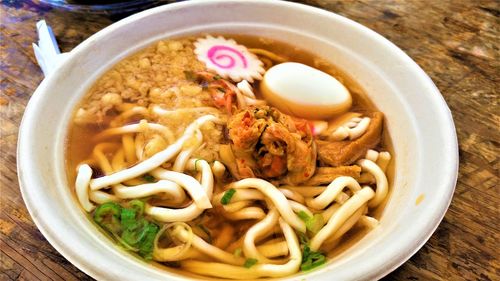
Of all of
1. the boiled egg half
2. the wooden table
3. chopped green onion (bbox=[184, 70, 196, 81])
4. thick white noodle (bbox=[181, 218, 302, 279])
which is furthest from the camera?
chopped green onion (bbox=[184, 70, 196, 81])

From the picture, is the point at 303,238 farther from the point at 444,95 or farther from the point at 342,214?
the point at 444,95

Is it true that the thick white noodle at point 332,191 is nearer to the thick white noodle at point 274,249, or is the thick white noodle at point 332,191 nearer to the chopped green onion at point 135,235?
the thick white noodle at point 274,249

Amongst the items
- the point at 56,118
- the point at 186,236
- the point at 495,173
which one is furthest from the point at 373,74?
the point at 56,118

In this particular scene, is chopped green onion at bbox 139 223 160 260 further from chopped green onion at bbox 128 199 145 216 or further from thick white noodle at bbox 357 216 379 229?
thick white noodle at bbox 357 216 379 229

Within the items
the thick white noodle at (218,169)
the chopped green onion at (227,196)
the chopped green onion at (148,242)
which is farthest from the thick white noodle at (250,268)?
the thick white noodle at (218,169)

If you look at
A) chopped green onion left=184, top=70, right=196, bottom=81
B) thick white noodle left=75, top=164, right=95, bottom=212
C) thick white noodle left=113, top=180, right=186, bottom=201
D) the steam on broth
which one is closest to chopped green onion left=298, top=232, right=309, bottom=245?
the steam on broth

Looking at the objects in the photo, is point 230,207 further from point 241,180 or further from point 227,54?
point 227,54

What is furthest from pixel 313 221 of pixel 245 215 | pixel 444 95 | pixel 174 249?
pixel 444 95
